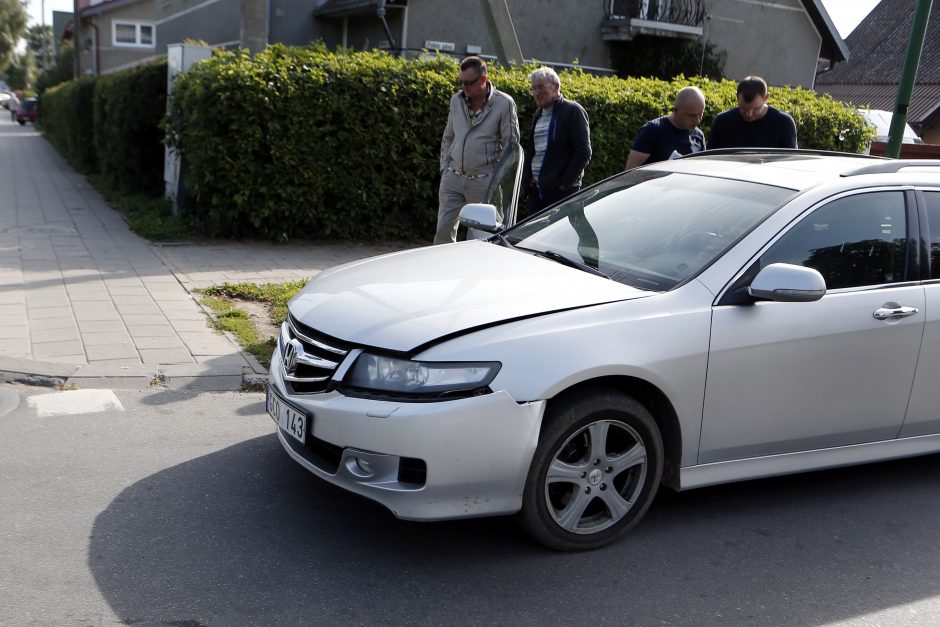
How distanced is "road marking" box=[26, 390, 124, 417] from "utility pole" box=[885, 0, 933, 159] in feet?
20.7

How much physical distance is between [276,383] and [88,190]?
1373 cm

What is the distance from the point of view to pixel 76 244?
10.2 metres

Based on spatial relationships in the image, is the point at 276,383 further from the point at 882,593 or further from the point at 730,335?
the point at 882,593

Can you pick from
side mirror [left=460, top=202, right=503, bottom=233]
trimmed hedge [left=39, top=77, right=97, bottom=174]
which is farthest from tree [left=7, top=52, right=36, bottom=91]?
side mirror [left=460, top=202, right=503, bottom=233]

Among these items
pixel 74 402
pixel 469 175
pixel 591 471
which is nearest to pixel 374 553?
pixel 591 471

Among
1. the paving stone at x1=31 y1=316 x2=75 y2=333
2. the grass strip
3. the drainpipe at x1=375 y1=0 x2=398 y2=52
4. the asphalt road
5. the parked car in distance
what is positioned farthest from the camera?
the parked car in distance

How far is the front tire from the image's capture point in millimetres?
3600

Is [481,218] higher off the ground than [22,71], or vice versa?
[481,218]

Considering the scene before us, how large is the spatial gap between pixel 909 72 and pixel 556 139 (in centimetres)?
315

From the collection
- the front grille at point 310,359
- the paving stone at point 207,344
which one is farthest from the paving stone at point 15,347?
the front grille at point 310,359

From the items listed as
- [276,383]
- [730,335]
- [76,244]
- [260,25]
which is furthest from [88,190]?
[730,335]

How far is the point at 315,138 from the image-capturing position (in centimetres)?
1024

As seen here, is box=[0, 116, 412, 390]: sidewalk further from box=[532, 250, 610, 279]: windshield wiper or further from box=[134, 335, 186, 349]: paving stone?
box=[532, 250, 610, 279]: windshield wiper

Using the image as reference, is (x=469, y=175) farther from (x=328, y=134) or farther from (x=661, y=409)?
(x=661, y=409)
